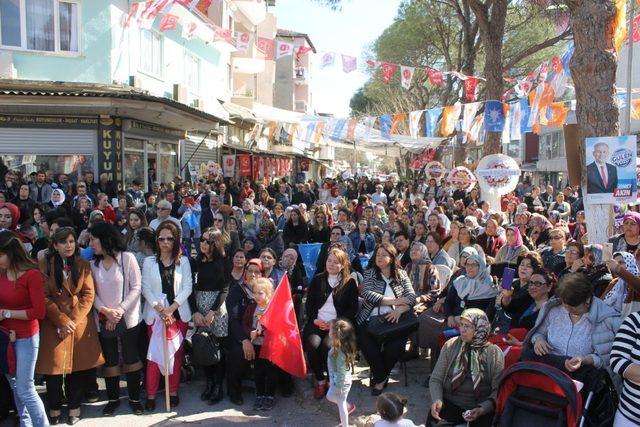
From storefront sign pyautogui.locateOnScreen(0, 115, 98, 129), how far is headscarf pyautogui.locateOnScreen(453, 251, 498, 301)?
1169 cm

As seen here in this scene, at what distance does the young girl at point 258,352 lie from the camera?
17.7 feet

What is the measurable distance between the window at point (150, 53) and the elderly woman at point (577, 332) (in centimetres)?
1463

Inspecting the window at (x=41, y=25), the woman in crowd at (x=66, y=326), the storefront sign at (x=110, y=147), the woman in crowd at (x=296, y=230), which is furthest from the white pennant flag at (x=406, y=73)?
the woman in crowd at (x=66, y=326)

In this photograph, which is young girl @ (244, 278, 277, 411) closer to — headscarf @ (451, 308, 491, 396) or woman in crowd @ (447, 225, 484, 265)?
headscarf @ (451, 308, 491, 396)

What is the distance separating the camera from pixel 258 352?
17.8 ft

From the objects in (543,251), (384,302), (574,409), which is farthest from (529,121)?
(574,409)

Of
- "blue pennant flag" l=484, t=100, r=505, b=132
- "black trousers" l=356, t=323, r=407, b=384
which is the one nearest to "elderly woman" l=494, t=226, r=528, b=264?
"black trousers" l=356, t=323, r=407, b=384

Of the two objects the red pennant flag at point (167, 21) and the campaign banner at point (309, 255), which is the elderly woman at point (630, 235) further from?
the red pennant flag at point (167, 21)

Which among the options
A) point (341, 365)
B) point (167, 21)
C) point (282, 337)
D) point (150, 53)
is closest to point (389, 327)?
point (341, 365)

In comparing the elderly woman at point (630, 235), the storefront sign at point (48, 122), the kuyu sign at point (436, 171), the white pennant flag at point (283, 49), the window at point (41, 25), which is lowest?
the elderly woman at point (630, 235)

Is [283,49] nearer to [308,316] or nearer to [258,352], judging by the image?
[308,316]

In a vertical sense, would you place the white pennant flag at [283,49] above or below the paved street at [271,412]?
above

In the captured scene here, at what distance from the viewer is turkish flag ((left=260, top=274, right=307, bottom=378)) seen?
17.5ft

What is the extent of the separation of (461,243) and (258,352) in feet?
12.2
